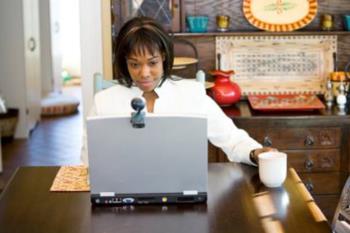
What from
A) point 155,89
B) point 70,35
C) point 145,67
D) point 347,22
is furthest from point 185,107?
point 70,35

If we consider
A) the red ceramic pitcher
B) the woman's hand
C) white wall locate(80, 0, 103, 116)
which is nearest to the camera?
the woman's hand

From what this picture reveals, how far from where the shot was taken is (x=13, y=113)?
6.09 m

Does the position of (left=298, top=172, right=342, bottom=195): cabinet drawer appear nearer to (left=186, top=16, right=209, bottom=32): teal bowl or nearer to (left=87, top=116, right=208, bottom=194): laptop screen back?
(left=186, top=16, right=209, bottom=32): teal bowl

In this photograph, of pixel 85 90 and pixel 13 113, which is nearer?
pixel 85 90

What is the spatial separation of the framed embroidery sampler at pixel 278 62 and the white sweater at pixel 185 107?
1.57 metres

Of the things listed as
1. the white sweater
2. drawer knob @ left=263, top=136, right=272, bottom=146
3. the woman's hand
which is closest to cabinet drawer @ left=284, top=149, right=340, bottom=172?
drawer knob @ left=263, top=136, right=272, bottom=146

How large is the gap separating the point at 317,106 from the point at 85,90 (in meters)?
1.37

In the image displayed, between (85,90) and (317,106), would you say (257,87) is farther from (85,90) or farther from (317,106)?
(85,90)

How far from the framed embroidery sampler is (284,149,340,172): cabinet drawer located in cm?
54

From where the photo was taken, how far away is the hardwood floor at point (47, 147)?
5.36 m

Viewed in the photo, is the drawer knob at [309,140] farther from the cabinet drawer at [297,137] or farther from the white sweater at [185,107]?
the white sweater at [185,107]

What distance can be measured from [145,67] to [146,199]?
1.48 feet

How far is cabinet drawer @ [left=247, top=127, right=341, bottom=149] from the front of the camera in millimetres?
3627

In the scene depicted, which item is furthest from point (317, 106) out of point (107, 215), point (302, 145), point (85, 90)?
point (107, 215)
